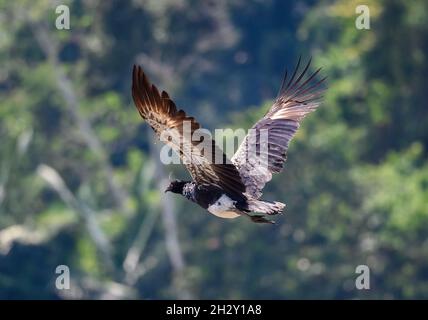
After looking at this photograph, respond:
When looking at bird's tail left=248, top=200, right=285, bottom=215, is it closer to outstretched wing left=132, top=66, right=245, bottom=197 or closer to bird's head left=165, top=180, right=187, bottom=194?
outstretched wing left=132, top=66, right=245, bottom=197

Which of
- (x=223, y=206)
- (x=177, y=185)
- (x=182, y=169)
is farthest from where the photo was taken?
(x=182, y=169)

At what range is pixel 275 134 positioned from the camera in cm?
1321

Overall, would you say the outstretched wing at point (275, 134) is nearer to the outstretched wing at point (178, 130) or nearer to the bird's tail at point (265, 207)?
Result: the bird's tail at point (265, 207)

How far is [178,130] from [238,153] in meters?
1.79

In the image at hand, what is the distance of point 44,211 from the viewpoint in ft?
107

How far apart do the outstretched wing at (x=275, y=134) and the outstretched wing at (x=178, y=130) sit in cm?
77

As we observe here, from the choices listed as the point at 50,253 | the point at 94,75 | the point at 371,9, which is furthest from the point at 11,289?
the point at 371,9

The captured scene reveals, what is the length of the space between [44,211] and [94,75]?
11.3 feet

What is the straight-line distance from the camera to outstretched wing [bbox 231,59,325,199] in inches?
505

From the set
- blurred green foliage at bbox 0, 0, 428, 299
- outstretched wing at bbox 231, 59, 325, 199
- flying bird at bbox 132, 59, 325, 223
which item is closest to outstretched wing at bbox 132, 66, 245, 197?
flying bird at bbox 132, 59, 325, 223

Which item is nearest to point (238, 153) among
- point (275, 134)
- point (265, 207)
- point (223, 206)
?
point (275, 134)

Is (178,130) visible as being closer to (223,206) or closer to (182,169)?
(223,206)

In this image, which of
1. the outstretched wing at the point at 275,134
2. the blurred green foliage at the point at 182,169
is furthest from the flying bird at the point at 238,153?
the blurred green foliage at the point at 182,169

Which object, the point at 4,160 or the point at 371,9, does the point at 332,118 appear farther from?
the point at 4,160
